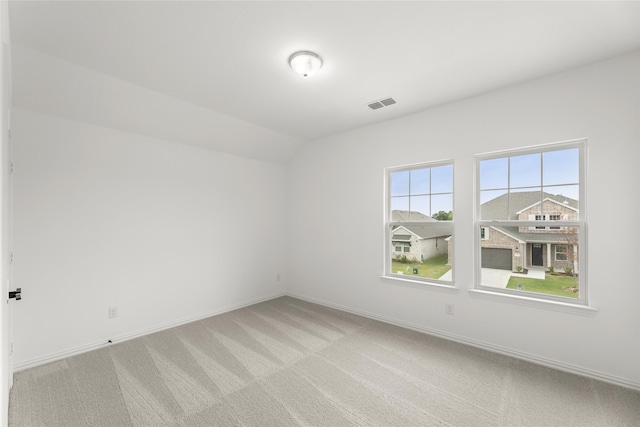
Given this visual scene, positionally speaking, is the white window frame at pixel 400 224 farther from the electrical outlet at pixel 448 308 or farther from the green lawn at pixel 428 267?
the electrical outlet at pixel 448 308

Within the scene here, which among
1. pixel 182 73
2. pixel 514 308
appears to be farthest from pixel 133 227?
pixel 514 308

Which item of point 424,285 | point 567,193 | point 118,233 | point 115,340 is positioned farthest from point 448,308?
point 118,233

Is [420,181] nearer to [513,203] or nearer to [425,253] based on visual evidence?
[425,253]

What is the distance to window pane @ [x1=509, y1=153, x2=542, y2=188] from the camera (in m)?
2.85

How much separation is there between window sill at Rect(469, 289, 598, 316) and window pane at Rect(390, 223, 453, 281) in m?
0.40

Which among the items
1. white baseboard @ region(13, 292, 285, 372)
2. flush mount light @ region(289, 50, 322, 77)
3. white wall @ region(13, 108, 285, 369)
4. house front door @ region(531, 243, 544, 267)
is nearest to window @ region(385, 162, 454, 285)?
house front door @ region(531, 243, 544, 267)

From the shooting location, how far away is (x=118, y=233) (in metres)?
3.29

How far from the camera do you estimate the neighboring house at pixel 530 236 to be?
2.70m

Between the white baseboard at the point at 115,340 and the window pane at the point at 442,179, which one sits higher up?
the window pane at the point at 442,179

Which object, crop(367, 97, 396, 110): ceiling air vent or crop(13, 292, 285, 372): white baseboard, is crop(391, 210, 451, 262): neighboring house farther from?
crop(13, 292, 285, 372): white baseboard

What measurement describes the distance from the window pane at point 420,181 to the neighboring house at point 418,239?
29 cm

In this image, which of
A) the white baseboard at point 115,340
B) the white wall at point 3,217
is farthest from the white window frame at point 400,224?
the white wall at point 3,217

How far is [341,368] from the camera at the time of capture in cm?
267

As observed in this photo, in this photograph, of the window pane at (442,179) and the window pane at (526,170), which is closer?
the window pane at (526,170)
